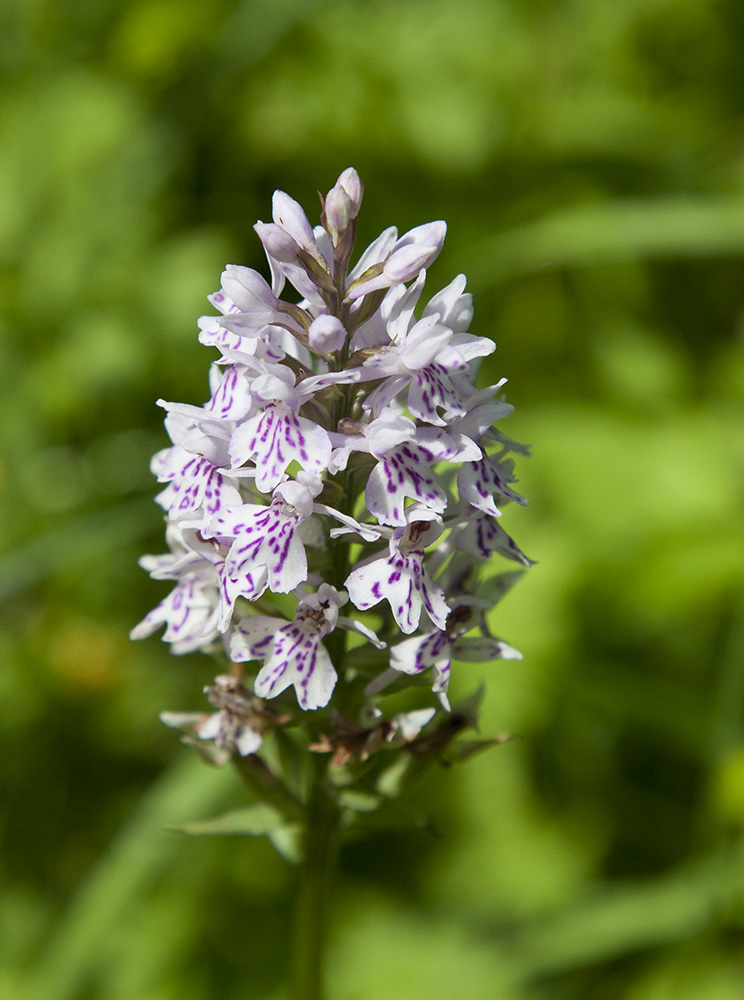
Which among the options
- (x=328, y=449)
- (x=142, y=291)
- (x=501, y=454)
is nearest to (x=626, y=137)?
(x=142, y=291)

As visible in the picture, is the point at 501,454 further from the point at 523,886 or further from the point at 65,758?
the point at 65,758

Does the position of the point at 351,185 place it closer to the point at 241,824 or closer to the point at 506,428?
the point at 241,824

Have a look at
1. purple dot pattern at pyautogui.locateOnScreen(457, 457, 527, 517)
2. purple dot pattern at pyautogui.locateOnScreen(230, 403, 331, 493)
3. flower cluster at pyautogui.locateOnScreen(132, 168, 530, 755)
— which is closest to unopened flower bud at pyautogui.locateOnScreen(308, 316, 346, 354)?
flower cluster at pyautogui.locateOnScreen(132, 168, 530, 755)

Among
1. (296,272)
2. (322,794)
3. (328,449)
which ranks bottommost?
(322,794)

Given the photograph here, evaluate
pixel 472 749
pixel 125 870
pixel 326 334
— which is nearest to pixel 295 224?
pixel 326 334

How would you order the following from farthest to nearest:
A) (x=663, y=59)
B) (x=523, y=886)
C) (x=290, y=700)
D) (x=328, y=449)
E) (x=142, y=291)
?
Result: (x=663, y=59)
(x=142, y=291)
(x=523, y=886)
(x=290, y=700)
(x=328, y=449)

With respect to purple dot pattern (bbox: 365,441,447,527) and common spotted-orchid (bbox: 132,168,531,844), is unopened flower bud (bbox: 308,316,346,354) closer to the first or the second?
common spotted-orchid (bbox: 132,168,531,844)

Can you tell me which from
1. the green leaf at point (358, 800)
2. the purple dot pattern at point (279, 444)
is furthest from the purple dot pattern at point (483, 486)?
the green leaf at point (358, 800)
